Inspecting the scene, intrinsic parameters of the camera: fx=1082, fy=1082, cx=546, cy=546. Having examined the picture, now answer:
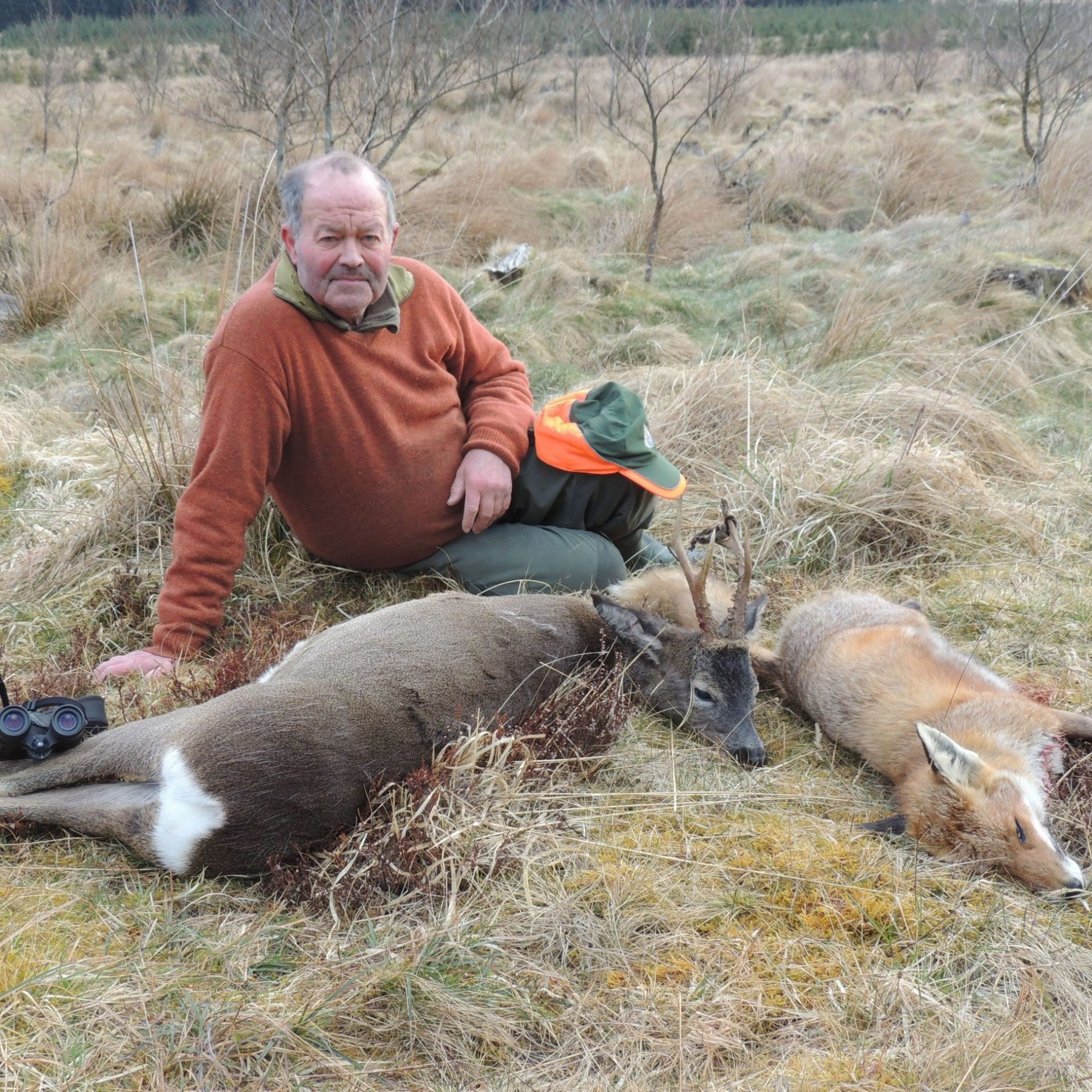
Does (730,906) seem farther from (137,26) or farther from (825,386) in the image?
(137,26)

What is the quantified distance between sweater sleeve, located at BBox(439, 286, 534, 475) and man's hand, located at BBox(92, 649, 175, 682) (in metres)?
1.58

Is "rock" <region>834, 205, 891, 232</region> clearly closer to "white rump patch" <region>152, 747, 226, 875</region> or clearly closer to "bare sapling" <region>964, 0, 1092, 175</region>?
"bare sapling" <region>964, 0, 1092, 175</region>

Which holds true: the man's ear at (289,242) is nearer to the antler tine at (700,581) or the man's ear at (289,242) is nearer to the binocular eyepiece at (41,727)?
the antler tine at (700,581)

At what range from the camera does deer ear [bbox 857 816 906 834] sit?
346 cm

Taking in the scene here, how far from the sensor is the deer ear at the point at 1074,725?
3.82m

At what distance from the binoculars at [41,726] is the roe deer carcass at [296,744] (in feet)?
0.13

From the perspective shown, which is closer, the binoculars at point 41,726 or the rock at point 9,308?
the binoculars at point 41,726

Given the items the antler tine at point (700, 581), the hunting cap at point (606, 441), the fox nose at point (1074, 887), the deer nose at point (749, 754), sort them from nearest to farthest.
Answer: the fox nose at point (1074, 887), the antler tine at point (700, 581), the deer nose at point (749, 754), the hunting cap at point (606, 441)

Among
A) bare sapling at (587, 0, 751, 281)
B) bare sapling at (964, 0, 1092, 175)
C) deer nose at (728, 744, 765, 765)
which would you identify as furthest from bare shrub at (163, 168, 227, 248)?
bare sapling at (964, 0, 1092, 175)

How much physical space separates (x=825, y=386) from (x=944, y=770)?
4.20 metres

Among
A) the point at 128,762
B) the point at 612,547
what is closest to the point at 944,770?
the point at 612,547

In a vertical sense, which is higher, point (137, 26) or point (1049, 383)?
point (137, 26)

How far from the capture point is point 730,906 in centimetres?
309

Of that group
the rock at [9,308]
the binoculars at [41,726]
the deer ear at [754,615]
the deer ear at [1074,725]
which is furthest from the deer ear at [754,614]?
the rock at [9,308]
